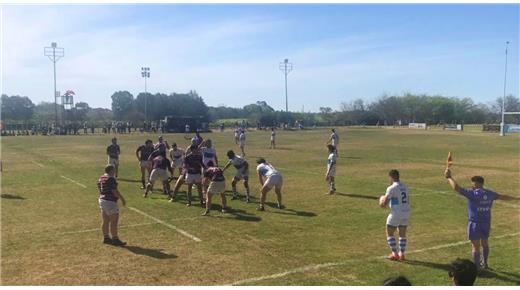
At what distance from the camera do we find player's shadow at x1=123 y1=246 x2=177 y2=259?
403 inches

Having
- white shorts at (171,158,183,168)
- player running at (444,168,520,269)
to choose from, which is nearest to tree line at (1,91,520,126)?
white shorts at (171,158,183,168)

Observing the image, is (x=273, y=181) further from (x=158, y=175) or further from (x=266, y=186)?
(x=158, y=175)

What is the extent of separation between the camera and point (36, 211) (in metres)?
15.2

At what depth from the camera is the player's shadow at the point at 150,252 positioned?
1023 centimetres

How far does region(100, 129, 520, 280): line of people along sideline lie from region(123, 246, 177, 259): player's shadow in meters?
3.76

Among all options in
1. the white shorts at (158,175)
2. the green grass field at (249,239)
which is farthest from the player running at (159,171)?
the green grass field at (249,239)

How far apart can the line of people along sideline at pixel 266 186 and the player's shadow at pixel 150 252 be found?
12.3ft

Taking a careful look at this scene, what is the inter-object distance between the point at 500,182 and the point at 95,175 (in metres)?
19.2

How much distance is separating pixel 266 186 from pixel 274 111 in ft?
372

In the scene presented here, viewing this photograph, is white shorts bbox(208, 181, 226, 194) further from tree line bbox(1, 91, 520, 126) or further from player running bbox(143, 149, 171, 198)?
tree line bbox(1, 91, 520, 126)

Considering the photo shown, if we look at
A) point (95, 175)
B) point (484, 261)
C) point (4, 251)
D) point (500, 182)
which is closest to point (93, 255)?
point (4, 251)

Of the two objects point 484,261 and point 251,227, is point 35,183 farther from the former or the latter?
point 484,261

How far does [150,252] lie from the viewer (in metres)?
10.5

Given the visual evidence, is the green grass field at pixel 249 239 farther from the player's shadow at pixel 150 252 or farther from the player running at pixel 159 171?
the player running at pixel 159 171
